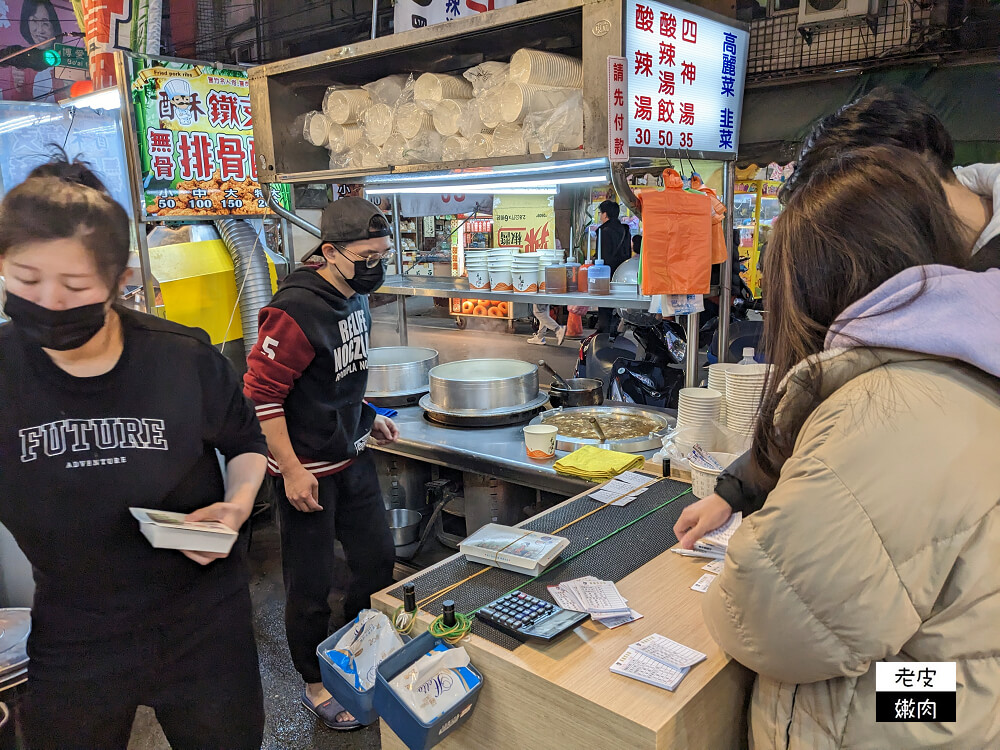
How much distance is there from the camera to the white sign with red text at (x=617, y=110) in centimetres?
220

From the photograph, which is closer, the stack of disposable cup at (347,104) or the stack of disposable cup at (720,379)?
the stack of disposable cup at (720,379)

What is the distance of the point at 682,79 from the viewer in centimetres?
254

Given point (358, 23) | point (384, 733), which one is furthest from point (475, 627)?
point (358, 23)

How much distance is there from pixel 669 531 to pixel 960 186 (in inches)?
45.5

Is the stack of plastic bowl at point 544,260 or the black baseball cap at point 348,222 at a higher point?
the black baseball cap at point 348,222

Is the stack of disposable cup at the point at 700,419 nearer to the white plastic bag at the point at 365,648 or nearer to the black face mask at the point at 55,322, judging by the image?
the white plastic bag at the point at 365,648

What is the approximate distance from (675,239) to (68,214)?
2.00 metres

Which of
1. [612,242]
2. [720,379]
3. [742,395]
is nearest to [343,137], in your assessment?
[720,379]

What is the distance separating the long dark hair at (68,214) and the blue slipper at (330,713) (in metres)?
2.00

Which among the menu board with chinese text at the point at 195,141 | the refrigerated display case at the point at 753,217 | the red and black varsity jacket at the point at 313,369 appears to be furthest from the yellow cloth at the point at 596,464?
the refrigerated display case at the point at 753,217

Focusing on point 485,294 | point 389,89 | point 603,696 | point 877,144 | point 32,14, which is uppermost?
point 32,14

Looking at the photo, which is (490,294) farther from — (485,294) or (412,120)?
(412,120)

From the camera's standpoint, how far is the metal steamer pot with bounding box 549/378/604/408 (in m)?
3.38

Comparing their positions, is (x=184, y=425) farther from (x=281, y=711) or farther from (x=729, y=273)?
(x=729, y=273)
